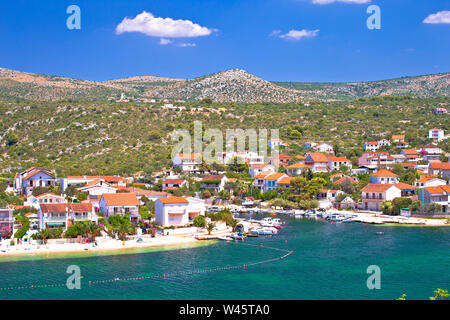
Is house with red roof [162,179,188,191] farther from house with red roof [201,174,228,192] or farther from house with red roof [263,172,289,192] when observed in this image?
house with red roof [263,172,289,192]

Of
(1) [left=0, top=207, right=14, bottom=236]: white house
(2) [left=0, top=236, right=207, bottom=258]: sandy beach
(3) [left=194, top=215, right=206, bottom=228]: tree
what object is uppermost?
(1) [left=0, top=207, right=14, bottom=236]: white house

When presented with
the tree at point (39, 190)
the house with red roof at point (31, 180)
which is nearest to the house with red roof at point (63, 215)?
the tree at point (39, 190)

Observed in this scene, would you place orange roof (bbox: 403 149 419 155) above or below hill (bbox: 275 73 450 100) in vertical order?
below

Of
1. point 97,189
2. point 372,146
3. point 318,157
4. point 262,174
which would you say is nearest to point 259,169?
point 262,174

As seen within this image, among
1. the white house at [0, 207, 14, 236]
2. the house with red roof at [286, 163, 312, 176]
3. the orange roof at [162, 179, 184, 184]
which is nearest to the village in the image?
the white house at [0, 207, 14, 236]

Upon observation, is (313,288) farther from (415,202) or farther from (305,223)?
(415,202)

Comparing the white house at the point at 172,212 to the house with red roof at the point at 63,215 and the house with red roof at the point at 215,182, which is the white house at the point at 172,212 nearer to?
Answer: the house with red roof at the point at 63,215
